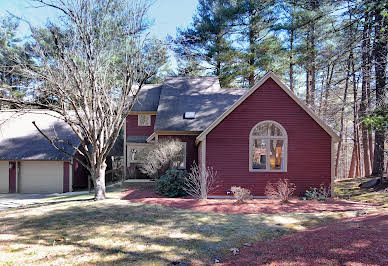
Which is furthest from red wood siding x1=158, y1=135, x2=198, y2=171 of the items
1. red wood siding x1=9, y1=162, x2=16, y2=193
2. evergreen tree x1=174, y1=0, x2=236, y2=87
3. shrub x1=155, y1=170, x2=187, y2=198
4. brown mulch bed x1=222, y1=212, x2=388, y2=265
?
red wood siding x1=9, y1=162, x2=16, y2=193

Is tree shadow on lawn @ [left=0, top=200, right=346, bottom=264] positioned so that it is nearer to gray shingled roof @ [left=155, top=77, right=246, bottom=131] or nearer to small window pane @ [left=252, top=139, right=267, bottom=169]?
small window pane @ [left=252, top=139, right=267, bottom=169]

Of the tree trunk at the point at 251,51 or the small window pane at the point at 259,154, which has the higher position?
the tree trunk at the point at 251,51

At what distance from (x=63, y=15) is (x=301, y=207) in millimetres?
11915

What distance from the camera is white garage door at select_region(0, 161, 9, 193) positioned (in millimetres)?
16719

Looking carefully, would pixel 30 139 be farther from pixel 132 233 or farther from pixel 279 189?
pixel 279 189

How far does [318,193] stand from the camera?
10.7 metres

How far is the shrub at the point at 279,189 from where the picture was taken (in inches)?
399

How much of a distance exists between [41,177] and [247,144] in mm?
13974

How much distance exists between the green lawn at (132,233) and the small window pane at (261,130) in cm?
406

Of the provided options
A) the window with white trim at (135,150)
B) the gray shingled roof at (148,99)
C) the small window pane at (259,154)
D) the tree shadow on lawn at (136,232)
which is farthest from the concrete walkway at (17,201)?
the small window pane at (259,154)

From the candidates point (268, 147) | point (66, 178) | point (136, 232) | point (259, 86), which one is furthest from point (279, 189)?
point (66, 178)

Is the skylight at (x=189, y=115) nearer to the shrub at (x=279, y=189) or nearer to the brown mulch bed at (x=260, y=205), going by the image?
the brown mulch bed at (x=260, y=205)

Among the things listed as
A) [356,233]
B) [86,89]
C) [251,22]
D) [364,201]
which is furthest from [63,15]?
[251,22]

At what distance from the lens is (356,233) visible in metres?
5.21
